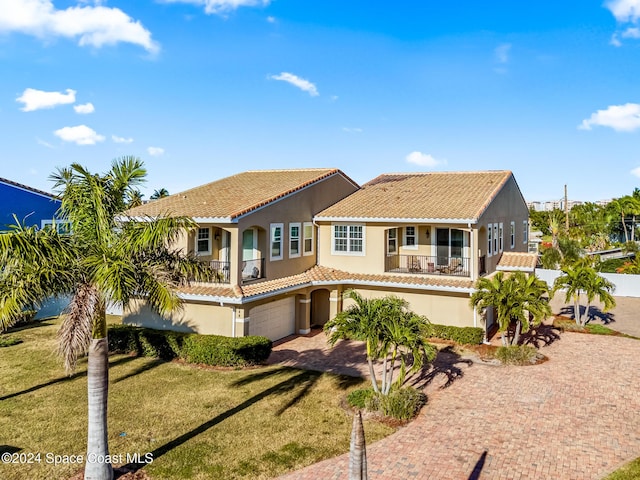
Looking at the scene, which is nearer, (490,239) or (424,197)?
(490,239)

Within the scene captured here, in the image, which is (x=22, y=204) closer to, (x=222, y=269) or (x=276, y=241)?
(x=222, y=269)

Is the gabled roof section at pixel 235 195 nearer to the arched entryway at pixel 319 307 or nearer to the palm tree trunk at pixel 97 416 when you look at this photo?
the arched entryway at pixel 319 307

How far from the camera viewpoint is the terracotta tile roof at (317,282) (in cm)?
1770

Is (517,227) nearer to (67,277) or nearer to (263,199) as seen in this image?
(263,199)

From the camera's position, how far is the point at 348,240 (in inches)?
909

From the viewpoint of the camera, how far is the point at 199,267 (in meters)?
10.0

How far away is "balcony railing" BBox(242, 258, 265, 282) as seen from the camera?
19.2 metres

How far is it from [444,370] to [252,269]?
8745mm

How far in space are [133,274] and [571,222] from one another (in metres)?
70.9

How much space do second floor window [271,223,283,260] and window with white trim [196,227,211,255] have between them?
9.93 ft

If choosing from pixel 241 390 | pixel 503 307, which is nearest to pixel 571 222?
pixel 503 307

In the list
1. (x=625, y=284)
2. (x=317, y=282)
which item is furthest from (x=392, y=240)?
(x=625, y=284)

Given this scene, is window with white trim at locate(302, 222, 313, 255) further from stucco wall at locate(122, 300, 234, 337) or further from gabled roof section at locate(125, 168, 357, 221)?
stucco wall at locate(122, 300, 234, 337)

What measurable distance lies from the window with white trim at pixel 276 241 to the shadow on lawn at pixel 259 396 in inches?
234
